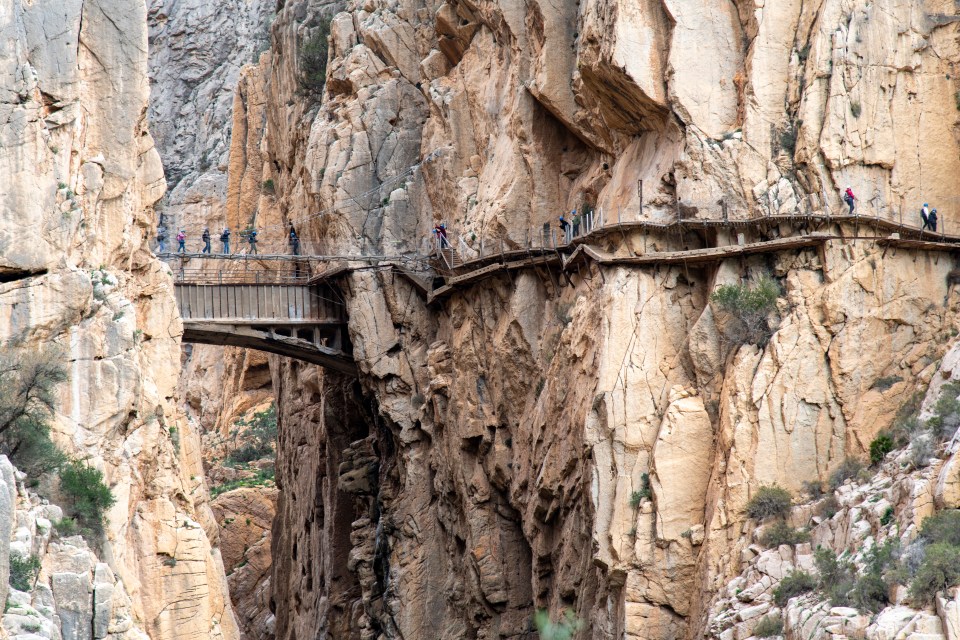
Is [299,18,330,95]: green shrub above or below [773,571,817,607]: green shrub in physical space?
above

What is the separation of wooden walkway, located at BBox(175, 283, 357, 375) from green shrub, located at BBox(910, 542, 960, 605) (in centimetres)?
2852

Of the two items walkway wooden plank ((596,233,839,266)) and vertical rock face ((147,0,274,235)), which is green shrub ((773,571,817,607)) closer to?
walkway wooden plank ((596,233,839,266))

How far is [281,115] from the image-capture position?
6575 cm

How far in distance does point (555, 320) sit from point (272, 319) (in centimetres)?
1210

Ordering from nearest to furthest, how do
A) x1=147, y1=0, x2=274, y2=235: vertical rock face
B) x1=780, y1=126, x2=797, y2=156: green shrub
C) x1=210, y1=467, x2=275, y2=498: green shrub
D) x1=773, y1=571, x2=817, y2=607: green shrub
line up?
x1=773, y1=571, x2=817, y2=607: green shrub < x1=780, y1=126, x2=797, y2=156: green shrub < x1=210, y1=467, x2=275, y2=498: green shrub < x1=147, y1=0, x2=274, y2=235: vertical rock face

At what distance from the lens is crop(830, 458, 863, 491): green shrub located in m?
37.1

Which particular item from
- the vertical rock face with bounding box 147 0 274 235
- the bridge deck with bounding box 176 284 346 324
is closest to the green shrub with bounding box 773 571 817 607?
the bridge deck with bounding box 176 284 346 324

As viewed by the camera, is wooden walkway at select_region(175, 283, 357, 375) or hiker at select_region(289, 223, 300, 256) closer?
wooden walkway at select_region(175, 283, 357, 375)

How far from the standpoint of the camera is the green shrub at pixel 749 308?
39.1 m

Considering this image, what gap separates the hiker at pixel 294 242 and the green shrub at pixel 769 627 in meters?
28.5

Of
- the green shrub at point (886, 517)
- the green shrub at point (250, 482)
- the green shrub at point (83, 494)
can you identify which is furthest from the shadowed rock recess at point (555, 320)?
the green shrub at point (250, 482)

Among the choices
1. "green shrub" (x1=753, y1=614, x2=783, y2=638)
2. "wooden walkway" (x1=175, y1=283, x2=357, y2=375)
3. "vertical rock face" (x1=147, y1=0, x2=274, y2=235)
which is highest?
"vertical rock face" (x1=147, y1=0, x2=274, y2=235)

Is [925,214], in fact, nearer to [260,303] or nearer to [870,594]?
[870,594]

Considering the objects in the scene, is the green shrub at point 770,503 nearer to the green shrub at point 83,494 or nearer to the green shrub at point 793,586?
the green shrub at point 793,586
